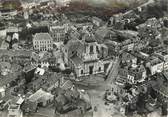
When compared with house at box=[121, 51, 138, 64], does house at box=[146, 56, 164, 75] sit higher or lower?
lower

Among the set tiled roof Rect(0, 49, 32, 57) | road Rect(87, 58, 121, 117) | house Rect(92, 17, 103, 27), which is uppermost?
house Rect(92, 17, 103, 27)

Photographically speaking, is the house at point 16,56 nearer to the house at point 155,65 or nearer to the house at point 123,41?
the house at point 123,41

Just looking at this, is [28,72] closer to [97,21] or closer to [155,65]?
[155,65]

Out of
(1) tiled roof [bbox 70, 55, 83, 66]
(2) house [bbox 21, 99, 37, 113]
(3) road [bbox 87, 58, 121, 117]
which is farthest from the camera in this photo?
(1) tiled roof [bbox 70, 55, 83, 66]

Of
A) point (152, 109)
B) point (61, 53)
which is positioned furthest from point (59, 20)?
point (152, 109)

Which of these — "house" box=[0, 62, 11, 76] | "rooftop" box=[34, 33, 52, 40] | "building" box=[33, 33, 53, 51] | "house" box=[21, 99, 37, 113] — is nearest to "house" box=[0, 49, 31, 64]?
"house" box=[0, 62, 11, 76]

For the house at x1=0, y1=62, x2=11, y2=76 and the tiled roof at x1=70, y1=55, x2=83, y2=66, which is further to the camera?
the tiled roof at x1=70, y1=55, x2=83, y2=66

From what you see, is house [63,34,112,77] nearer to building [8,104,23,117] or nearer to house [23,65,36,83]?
house [23,65,36,83]
